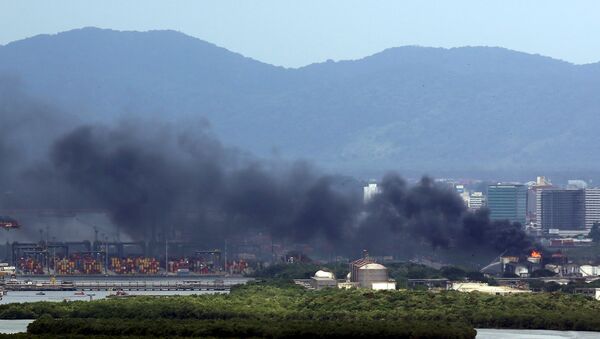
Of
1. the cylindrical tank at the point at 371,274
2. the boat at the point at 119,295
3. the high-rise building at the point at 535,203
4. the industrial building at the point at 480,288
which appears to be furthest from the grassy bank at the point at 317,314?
the high-rise building at the point at 535,203

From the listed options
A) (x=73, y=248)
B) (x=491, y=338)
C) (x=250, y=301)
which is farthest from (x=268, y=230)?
(x=491, y=338)

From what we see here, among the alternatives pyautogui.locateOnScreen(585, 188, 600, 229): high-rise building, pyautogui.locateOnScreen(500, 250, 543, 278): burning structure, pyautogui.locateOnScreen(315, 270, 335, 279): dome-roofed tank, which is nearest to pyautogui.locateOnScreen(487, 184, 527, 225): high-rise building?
pyautogui.locateOnScreen(585, 188, 600, 229): high-rise building

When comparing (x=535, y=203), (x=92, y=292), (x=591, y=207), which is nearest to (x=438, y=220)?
(x=92, y=292)

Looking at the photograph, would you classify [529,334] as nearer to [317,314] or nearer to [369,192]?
[317,314]

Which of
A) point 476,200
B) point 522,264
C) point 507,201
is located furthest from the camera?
point 476,200

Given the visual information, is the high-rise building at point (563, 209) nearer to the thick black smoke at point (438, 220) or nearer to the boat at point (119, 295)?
the thick black smoke at point (438, 220)

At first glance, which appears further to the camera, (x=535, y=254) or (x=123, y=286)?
(x=535, y=254)
